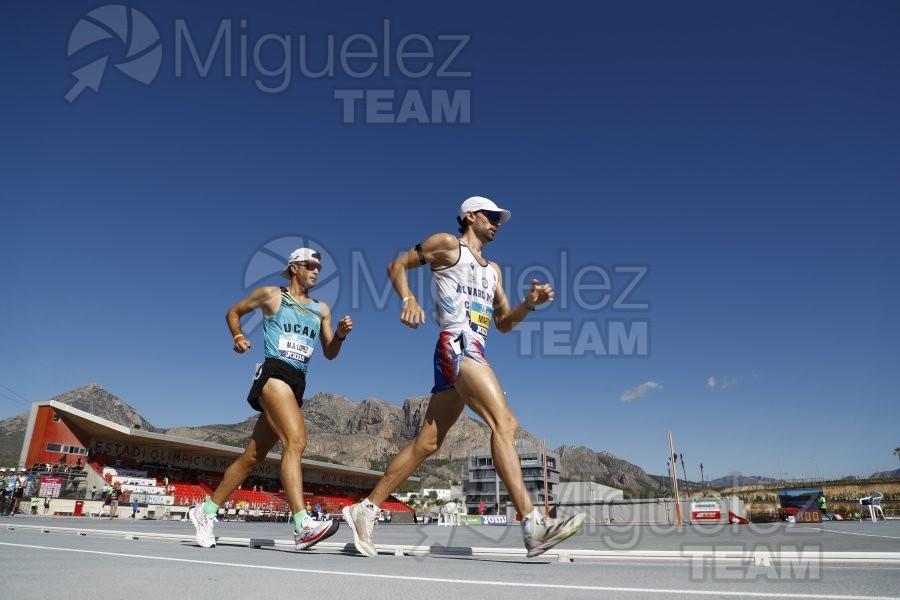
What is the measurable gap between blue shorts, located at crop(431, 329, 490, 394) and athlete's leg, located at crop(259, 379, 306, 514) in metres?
1.13

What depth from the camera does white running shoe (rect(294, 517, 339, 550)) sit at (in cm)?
354

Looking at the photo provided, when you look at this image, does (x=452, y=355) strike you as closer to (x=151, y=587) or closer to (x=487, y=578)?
(x=487, y=578)

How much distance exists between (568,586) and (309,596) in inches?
32.9

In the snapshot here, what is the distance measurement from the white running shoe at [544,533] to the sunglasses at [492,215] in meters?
2.14

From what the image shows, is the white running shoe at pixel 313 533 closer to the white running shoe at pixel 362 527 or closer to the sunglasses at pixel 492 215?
the white running shoe at pixel 362 527

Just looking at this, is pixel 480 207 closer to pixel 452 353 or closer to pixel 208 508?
pixel 452 353

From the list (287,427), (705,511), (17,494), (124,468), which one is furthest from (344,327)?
(705,511)

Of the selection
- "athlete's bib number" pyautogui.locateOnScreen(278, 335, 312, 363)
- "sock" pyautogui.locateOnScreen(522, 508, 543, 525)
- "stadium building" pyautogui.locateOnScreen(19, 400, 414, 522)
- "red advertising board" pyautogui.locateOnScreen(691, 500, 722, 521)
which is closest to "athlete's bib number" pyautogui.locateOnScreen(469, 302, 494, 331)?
"sock" pyautogui.locateOnScreen(522, 508, 543, 525)

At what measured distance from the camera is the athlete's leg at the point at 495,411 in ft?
10.4

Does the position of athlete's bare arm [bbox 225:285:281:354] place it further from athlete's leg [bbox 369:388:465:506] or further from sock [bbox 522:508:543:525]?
sock [bbox 522:508:543:525]

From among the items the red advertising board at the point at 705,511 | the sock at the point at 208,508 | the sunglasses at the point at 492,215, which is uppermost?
the sunglasses at the point at 492,215

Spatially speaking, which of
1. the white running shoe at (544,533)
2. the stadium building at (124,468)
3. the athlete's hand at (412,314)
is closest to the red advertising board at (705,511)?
the stadium building at (124,468)

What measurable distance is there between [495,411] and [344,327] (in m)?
1.85

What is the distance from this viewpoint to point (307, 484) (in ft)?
182
